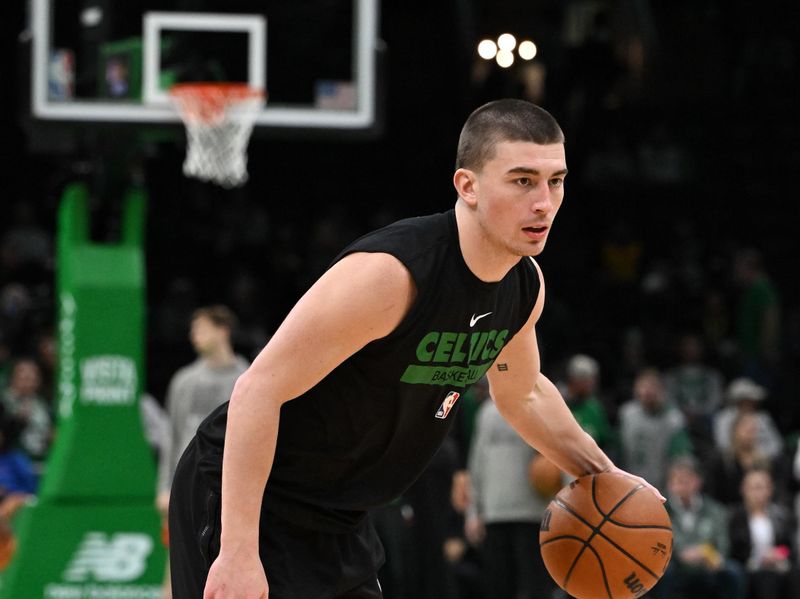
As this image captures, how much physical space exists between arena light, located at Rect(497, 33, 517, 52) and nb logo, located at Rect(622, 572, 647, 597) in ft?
50.7

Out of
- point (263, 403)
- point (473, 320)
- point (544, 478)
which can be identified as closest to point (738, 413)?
point (544, 478)

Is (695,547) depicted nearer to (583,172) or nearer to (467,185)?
(467,185)

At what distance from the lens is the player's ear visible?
379 cm

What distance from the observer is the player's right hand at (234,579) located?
3.50m

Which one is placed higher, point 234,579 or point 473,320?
point 473,320

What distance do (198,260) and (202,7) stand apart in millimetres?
6970

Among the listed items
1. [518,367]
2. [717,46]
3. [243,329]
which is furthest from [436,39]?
[518,367]

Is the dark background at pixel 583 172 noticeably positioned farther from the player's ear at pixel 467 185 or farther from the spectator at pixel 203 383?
the player's ear at pixel 467 185

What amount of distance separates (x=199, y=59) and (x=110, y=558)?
2.93 metres

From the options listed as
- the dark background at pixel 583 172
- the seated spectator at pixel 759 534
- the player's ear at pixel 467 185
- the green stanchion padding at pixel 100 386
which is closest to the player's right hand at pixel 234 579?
the player's ear at pixel 467 185

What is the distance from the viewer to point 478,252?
3.81m

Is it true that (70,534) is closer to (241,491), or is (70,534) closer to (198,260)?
(241,491)

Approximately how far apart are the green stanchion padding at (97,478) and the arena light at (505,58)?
9889 millimetres

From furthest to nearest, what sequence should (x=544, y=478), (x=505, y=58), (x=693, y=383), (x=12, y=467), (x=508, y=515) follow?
(x=505, y=58) → (x=693, y=383) → (x=12, y=467) → (x=508, y=515) → (x=544, y=478)
